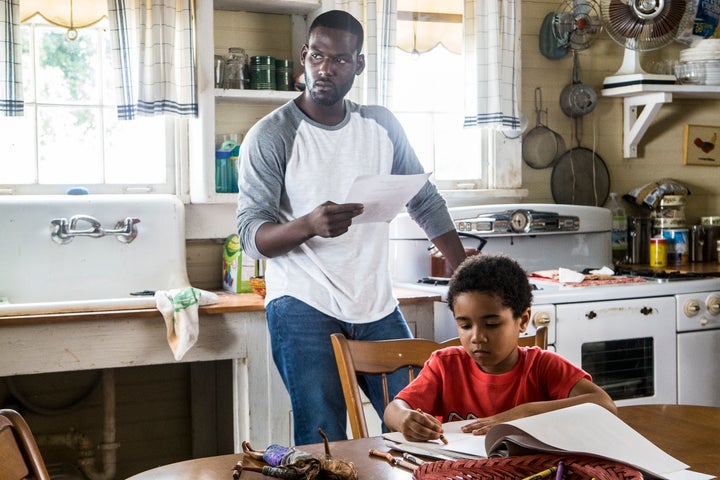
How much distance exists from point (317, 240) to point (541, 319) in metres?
1.10

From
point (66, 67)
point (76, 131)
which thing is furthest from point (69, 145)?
point (66, 67)

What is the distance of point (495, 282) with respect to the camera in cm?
174

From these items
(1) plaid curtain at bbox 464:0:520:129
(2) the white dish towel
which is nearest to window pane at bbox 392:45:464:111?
(1) plaid curtain at bbox 464:0:520:129

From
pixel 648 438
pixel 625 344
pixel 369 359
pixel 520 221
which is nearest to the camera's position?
pixel 648 438

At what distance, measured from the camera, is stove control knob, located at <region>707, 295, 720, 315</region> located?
3.38 m

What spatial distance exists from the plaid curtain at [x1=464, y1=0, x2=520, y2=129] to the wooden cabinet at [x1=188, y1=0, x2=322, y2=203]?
768mm

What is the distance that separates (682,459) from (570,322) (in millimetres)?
1727

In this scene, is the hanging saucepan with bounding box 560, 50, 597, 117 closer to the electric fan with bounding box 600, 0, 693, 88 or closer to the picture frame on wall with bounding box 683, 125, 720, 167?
the electric fan with bounding box 600, 0, 693, 88

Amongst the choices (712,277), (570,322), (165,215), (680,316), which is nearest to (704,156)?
(712,277)

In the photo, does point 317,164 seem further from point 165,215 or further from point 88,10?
point 88,10

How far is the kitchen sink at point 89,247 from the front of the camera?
3000 millimetres

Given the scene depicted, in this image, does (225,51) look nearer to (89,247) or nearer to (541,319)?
(89,247)

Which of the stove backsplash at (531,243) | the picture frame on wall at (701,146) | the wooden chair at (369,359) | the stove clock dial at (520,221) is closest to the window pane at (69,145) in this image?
the stove backsplash at (531,243)

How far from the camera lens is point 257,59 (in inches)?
126
